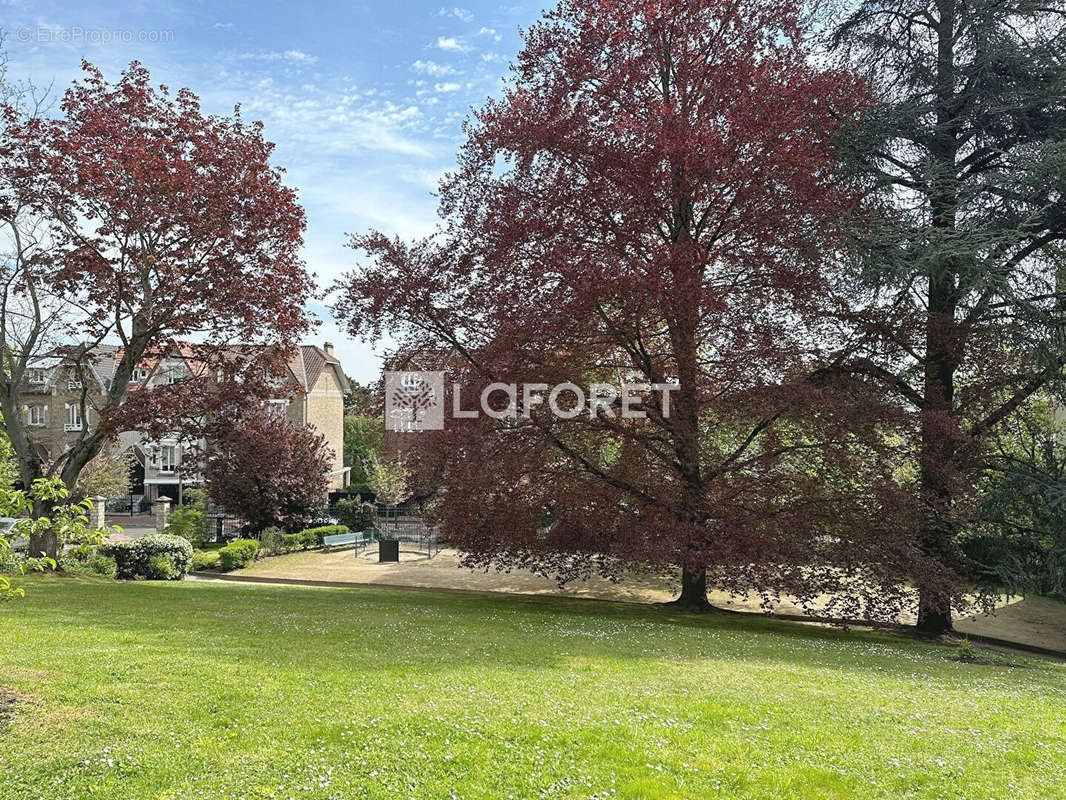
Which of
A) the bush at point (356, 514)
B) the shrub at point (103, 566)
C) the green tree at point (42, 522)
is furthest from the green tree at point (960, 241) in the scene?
the bush at point (356, 514)

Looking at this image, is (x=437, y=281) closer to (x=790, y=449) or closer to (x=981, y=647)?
(x=790, y=449)

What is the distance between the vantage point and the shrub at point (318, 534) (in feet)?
92.1

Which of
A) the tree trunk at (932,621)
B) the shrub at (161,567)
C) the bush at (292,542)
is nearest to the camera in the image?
the tree trunk at (932,621)

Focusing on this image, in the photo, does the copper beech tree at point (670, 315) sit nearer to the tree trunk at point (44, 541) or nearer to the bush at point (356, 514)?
the tree trunk at point (44, 541)

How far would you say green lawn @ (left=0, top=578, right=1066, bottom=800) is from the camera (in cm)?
447

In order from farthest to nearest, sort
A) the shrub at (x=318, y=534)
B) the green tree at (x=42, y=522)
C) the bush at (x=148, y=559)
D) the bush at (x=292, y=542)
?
1. the shrub at (x=318, y=534)
2. the bush at (x=292, y=542)
3. the bush at (x=148, y=559)
4. the green tree at (x=42, y=522)

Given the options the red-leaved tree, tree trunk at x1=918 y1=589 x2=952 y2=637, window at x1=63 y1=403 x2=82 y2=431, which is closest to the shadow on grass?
tree trunk at x1=918 y1=589 x2=952 y2=637

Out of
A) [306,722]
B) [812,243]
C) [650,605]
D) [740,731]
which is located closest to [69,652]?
[306,722]

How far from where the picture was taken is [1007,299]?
13.0 metres

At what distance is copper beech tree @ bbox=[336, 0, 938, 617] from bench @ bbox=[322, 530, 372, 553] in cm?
1482

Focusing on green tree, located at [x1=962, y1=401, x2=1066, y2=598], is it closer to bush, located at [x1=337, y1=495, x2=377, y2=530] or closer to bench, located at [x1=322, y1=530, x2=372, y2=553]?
bench, located at [x1=322, y1=530, x2=372, y2=553]

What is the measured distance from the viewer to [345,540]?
28.3m

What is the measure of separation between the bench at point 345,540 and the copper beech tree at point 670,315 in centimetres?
1482

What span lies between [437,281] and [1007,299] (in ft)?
35.9
